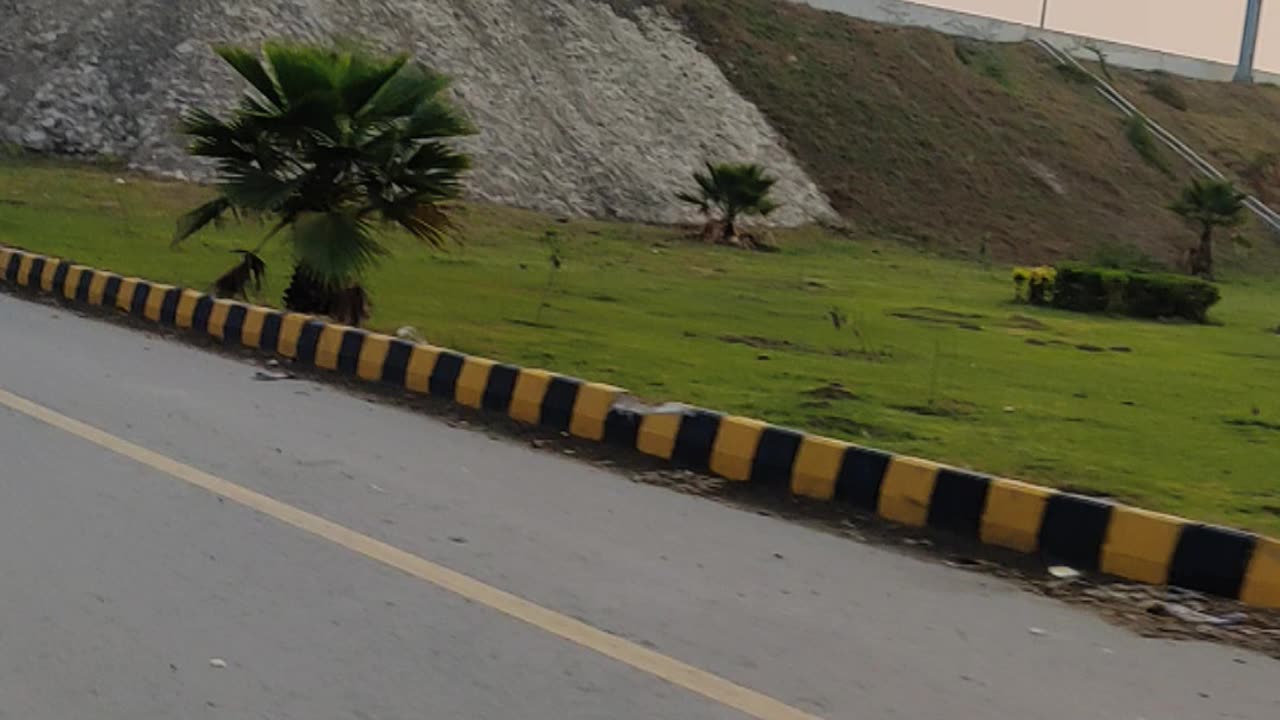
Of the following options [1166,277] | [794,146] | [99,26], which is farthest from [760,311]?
[794,146]

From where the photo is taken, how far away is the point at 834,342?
603 inches

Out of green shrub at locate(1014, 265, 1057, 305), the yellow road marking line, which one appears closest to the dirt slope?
green shrub at locate(1014, 265, 1057, 305)

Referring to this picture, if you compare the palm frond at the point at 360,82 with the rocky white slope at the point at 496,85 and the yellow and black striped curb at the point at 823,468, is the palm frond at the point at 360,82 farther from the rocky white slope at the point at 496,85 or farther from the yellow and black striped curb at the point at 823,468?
the rocky white slope at the point at 496,85

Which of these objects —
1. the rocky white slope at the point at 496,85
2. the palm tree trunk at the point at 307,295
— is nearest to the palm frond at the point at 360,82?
the palm tree trunk at the point at 307,295

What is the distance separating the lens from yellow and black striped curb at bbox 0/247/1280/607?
6.53m

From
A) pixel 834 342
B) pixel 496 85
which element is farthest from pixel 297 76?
pixel 496 85

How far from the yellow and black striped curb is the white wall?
39469mm

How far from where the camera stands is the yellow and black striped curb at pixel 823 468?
6531 mm

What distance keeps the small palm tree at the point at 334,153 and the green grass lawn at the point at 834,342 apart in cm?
105

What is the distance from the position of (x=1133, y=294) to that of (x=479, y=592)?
66.8ft

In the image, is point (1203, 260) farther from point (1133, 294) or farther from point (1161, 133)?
point (1161, 133)

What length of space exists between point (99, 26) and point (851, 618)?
2946 cm

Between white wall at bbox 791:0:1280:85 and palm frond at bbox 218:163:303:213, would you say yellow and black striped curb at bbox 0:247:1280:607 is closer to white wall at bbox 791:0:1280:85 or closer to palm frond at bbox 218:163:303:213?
palm frond at bbox 218:163:303:213

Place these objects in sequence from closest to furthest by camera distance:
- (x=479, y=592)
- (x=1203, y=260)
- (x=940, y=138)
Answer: (x=479, y=592) → (x=1203, y=260) → (x=940, y=138)
